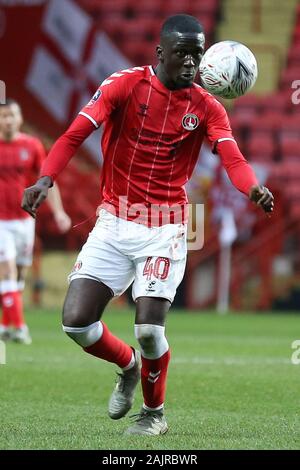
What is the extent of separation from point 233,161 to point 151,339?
97 centimetres

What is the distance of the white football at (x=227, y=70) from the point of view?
5449 mm

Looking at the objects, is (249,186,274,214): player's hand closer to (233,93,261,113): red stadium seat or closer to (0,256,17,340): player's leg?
(0,256,17,340): player's leg

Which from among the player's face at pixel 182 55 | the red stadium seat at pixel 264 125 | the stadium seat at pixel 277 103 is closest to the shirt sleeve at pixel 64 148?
the player's face at pixel 182 55

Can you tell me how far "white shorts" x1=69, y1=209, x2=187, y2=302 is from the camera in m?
5.50

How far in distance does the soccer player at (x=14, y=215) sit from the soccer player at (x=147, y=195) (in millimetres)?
4631

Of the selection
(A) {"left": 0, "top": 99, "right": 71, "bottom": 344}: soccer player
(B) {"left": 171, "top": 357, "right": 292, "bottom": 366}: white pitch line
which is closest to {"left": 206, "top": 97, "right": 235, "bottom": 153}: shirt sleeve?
(B) {"left": 171, "top": 357, "right": 292, "bottom": 366}: white pitch line

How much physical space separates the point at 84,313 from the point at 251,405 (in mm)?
1504

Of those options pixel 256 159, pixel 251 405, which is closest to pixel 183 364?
pixel 251 405

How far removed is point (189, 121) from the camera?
5613 mm

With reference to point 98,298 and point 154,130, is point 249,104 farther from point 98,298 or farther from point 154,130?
point 98,298

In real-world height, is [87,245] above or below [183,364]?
above

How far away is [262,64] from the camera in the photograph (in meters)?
20.3
